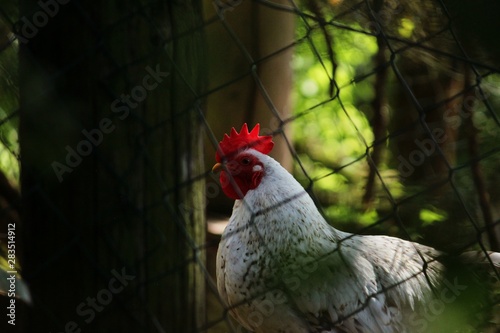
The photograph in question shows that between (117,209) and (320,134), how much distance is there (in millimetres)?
4242

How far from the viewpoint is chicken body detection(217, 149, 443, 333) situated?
242cm

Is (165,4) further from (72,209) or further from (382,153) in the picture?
(382,153)

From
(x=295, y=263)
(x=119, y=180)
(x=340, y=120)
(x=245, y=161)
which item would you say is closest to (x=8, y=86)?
(x=119, y=180)

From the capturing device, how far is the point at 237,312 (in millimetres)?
2619

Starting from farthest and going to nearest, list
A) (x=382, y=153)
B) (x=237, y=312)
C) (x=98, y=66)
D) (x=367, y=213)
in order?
(x=382, y=153)
(x=367, y=213)
(x=237, y=312)
(x=98, y=66)

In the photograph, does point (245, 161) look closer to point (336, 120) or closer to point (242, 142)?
point (242, 142)

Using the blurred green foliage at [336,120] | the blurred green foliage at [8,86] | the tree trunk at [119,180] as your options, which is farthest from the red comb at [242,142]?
the blurred green foliage at [8,86]

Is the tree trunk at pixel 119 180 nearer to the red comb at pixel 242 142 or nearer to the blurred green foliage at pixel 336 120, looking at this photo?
the red comb at pixel 242 142

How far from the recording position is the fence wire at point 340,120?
3.38ft

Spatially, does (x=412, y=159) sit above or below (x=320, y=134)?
below

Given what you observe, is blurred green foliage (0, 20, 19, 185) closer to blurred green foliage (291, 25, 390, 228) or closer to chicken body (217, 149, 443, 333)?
chicken body (217, 149, 443, 333)

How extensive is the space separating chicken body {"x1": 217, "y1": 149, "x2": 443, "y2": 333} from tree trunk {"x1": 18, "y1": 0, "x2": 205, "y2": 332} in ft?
2.68

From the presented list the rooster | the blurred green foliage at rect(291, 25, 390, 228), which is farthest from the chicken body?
the blurred green foliage at rect(291, 25, 390, 228)

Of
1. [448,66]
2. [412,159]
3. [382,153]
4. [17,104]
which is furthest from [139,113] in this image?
[382,153]
